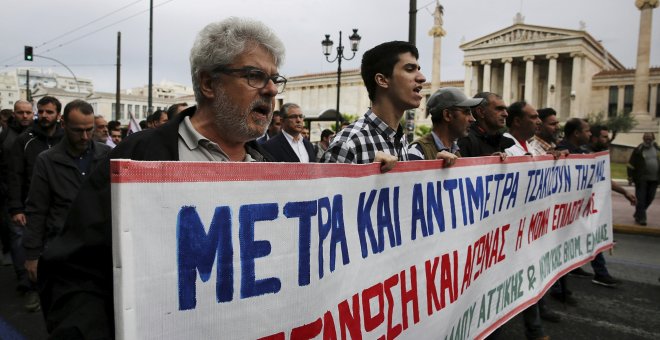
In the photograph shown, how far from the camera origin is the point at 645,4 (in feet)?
131

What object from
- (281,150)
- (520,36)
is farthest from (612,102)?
(281,150)

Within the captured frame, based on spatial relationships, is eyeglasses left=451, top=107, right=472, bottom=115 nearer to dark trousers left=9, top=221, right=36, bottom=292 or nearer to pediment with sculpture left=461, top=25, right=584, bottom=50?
dark trousers left=9, top=221, right=36, bottom=292

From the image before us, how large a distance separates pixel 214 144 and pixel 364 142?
1.03 metres

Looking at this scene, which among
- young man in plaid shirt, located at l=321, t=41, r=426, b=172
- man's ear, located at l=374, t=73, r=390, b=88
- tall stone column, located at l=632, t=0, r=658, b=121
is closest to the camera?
young man in plaid shirt, located at l=321, t=41, r=426, b=172

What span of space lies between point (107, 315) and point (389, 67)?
193 centimetres

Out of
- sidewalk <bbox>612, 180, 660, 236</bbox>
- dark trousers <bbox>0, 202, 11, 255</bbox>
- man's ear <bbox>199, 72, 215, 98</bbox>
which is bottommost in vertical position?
sidewalk <bbox>612, 180, 660, 236</bbox>

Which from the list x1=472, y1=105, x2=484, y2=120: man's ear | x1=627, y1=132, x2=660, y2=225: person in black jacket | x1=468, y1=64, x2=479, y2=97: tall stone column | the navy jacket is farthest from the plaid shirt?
x1=468, y1=64, x2=479, y2=97: tall stone column

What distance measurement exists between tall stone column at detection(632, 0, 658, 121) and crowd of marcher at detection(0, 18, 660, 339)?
4400 centimetres

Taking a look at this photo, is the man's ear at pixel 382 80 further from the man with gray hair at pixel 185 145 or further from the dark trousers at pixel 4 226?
the dark trousers at pixel 4 226

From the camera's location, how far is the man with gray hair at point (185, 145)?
1193 millimetres

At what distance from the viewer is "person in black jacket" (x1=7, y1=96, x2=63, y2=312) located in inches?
169

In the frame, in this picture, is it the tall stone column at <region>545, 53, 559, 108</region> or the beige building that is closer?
the tall stone column at <region>545, 53, 559, 108</region>

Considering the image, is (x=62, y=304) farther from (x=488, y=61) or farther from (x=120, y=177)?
(x=488, y=61)

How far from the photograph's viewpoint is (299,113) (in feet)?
17.9
